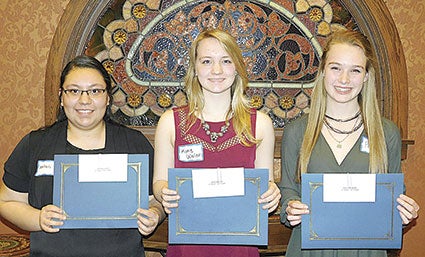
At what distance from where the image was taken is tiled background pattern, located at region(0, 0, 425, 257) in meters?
3.45

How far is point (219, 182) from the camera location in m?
2.09

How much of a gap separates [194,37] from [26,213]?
186 cm

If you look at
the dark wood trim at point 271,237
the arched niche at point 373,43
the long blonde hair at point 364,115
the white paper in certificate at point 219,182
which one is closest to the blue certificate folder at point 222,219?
the white paper in certificate at point 219,182

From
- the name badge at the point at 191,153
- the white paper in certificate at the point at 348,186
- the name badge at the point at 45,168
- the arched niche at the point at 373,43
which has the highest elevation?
the arched niche at the point at 373,43

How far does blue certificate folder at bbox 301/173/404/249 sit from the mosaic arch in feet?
5.30

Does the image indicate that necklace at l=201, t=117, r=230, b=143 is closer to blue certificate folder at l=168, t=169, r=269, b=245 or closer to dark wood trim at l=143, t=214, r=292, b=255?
blue certificate folder at l=168, t=169, r=269, b=245

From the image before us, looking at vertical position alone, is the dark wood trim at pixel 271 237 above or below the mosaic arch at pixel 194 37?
below

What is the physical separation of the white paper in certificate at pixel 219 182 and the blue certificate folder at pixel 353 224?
27 centimetres

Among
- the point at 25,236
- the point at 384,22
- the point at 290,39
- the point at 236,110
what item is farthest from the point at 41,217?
the point at 384,22

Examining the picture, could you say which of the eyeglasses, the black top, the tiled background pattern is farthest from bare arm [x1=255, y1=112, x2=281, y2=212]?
the tiled background pattern

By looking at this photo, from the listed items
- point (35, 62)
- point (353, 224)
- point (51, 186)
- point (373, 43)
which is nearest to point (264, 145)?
point (353, 224)

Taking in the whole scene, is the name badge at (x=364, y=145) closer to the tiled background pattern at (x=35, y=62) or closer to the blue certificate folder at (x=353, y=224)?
the blue certificate folder at (x=353, y=224)

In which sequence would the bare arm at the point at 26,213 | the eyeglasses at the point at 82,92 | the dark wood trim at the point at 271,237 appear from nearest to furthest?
the bare arm at the point at 26,213 → the eyeglasses at the point at 82,92 → the dark wood trim at the point at 271,237

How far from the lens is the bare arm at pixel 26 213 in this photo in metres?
2.03
